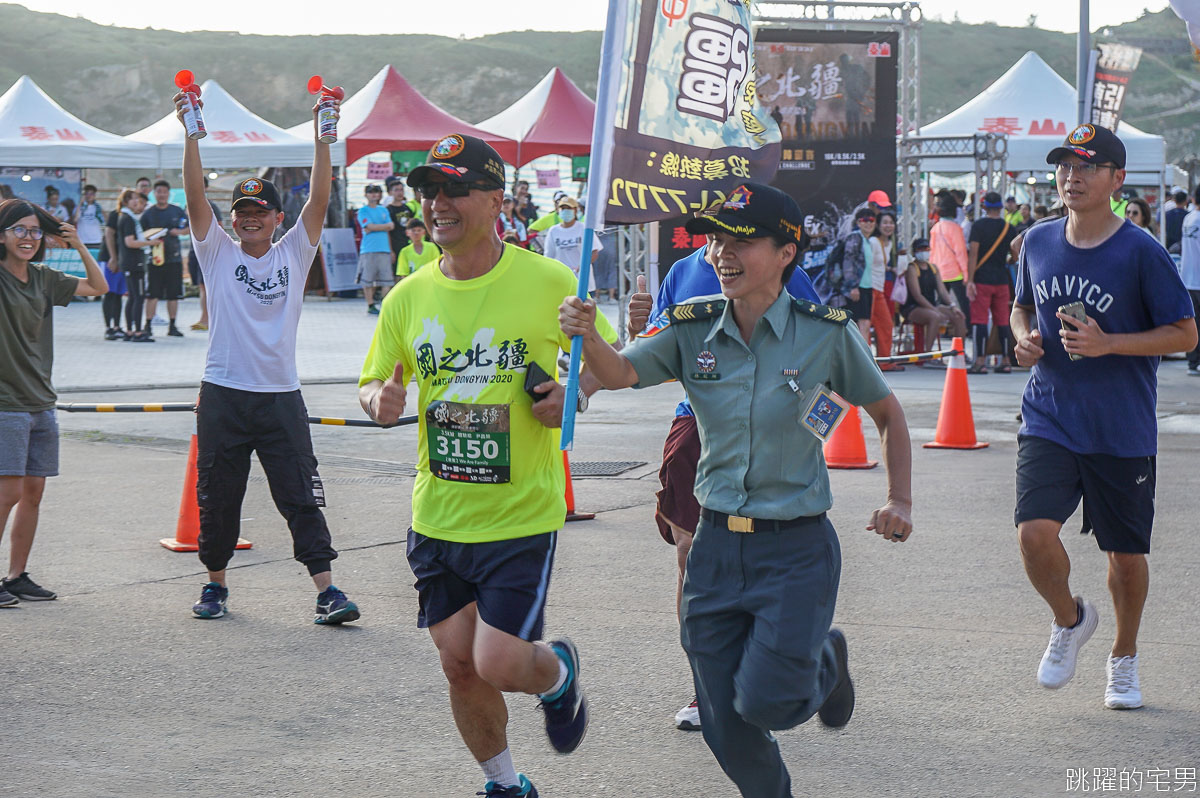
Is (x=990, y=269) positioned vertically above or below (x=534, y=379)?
above

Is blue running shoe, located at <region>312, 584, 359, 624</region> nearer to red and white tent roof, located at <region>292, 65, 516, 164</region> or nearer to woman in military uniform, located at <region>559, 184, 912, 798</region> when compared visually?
woman in military uniform, located at <region>559, 184, 912, 798</region>

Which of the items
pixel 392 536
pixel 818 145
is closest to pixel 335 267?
pixel 818 145

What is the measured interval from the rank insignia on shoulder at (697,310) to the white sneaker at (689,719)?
5.09 ft

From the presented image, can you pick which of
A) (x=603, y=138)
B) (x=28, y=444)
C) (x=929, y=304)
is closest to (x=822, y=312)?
(x=603, y=138)

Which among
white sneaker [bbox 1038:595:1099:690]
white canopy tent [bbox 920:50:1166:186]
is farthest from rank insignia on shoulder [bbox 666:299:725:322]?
white canopy tent [bbox 920:50:1166:186]

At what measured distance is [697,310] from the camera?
12.6 feet

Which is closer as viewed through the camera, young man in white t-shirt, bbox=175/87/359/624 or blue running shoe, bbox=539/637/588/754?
blue running shoe, bbox=539/637/588/754

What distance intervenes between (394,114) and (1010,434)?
17.5 meters

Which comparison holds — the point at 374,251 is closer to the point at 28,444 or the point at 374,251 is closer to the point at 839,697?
the point at 28,444

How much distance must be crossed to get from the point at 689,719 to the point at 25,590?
11.4ft

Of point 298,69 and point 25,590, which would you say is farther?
point 298,69

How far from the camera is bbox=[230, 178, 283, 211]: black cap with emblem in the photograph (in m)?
6.31

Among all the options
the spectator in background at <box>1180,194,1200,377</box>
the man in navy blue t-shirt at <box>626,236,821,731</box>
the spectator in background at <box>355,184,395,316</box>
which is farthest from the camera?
the spectator in background at <box>355,184,395,316</box>

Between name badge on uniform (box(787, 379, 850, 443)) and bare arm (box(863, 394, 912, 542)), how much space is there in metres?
0.11
